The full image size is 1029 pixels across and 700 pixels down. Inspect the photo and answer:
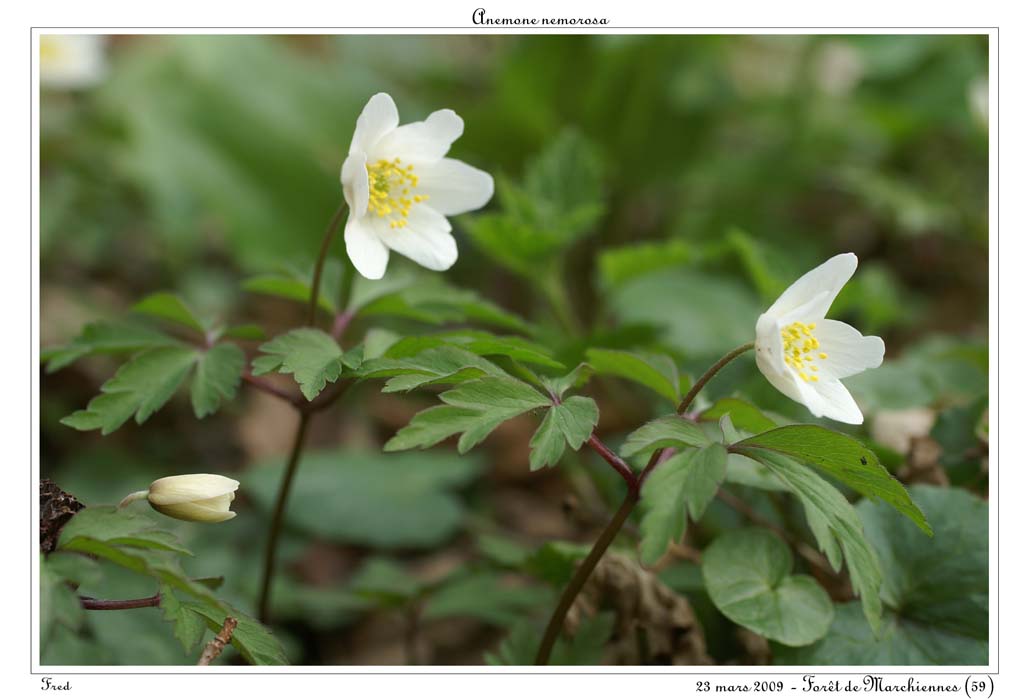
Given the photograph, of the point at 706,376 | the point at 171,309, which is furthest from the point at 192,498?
the point at 706,376

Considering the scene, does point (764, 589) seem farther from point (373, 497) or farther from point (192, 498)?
point (373, 497)

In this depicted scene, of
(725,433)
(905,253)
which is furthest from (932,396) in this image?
(905,253)

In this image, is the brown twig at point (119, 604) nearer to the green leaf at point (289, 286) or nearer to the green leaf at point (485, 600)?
the green leaf at point (289, 286)

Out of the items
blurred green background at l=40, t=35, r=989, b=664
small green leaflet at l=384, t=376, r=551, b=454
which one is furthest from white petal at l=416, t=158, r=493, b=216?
blurred green background at l=40, t=35, r=989, b=664

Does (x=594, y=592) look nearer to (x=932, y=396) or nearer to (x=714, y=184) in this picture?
(x=932, y=396)

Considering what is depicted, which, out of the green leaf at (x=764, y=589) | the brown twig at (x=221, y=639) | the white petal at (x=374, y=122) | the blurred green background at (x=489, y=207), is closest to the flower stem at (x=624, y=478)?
the green leaf at (x=764, y=589)
